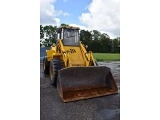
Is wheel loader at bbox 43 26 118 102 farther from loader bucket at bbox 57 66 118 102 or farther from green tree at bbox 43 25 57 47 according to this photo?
green tree at bbox 43 25 57 47

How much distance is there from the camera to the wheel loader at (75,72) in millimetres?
2668

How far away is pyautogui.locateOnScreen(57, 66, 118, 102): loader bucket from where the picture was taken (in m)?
2.60

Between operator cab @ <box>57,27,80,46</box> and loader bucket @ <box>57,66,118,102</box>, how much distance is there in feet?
2.72

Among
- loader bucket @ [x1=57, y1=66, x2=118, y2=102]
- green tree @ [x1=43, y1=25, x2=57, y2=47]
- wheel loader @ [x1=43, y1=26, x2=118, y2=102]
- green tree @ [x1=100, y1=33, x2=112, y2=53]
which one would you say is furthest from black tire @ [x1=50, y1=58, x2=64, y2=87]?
green tree @ [x1=100, y1=33, x2=112, y2=53]

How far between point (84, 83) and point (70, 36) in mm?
1067

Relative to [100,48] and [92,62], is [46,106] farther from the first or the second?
[100,48]

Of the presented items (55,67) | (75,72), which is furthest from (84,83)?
(55,67)

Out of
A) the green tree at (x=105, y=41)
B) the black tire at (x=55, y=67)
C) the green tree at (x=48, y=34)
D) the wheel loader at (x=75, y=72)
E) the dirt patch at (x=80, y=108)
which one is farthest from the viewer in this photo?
the black tire at (x=55, y=67)

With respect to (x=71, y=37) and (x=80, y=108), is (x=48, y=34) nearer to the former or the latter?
(x=71, y=37)

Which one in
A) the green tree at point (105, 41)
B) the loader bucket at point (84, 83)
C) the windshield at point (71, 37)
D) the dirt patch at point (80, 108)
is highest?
the windshield at point (71, 37)

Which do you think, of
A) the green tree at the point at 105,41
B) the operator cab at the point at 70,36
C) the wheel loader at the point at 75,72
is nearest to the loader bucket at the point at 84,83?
the wheel loader at the point at 75,72

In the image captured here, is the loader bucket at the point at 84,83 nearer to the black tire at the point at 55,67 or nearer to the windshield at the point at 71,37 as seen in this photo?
the black tire at the point at 55,67

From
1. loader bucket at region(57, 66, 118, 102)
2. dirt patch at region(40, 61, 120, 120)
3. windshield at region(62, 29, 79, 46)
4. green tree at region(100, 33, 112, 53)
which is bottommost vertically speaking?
dirt patch at region(40, 61, 120, 120)

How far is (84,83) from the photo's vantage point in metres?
2.89
